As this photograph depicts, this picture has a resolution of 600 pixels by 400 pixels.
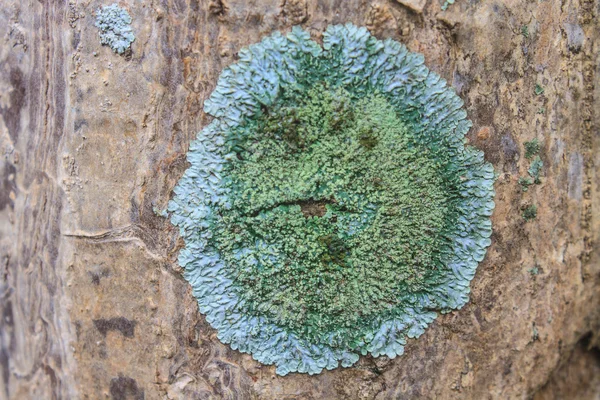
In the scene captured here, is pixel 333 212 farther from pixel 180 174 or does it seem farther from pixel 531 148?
pixel 531 148

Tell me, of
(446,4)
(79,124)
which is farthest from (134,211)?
(446,4)

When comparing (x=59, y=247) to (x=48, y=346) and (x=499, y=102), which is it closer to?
(x=48, y=346)

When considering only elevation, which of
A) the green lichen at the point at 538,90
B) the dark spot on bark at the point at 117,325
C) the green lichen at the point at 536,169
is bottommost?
the dark spot on bark at the point at 117,325

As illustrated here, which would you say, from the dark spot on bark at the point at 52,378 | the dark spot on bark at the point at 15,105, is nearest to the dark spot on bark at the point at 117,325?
the dark spot on bark at the point at 52,378

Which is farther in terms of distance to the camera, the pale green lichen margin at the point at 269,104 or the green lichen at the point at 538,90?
the green lichen at the point at 538,90

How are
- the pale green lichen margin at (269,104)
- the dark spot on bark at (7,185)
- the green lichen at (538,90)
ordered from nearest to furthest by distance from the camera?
1. the pale green lichen margin at (269,104)
2. the green lichen at (538,90)
3. the dark spot on bark at (7,185)

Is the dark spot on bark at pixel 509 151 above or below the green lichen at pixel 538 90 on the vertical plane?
below

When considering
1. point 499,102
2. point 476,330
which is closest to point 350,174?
point 499,102

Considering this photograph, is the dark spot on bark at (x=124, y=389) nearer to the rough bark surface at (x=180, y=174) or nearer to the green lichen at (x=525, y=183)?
the rough bark surface at (x=180, y=174)
